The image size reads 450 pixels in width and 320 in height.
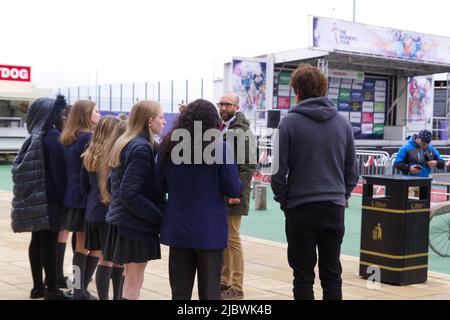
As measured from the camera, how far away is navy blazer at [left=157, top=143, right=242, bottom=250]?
4234mm

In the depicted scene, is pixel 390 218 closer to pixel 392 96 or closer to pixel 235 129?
pixel 235 129

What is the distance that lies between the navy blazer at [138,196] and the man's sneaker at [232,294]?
1591 mm

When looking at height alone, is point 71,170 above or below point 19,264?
above

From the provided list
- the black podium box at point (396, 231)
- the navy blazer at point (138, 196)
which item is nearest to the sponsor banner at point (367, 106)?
the black podium box at point (396, 231)

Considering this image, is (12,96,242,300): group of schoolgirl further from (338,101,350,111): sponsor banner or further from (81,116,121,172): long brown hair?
(338,101,350,111): sponsor banner

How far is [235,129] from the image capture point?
19.6ft

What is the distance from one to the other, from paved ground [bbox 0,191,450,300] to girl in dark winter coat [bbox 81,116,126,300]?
862 millimetres

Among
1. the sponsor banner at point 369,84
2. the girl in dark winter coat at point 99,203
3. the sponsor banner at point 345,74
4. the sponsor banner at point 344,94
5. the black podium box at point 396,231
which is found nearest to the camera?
the girl in dark winter coat at point 99,203

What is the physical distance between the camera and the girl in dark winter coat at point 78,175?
577 cm

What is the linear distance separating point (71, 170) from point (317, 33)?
17111mm

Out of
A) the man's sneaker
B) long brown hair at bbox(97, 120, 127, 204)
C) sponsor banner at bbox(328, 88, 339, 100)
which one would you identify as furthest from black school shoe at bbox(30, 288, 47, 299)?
sponsor banner at bbox(328, 88, 339, 100)

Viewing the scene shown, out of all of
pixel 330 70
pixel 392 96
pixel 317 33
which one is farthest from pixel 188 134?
pixel 392 96

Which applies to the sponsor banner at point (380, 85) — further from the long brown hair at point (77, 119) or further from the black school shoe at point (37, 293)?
the black school shoe at point (37, 293)

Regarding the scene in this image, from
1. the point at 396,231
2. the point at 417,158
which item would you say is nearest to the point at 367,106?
the point at 417,158
